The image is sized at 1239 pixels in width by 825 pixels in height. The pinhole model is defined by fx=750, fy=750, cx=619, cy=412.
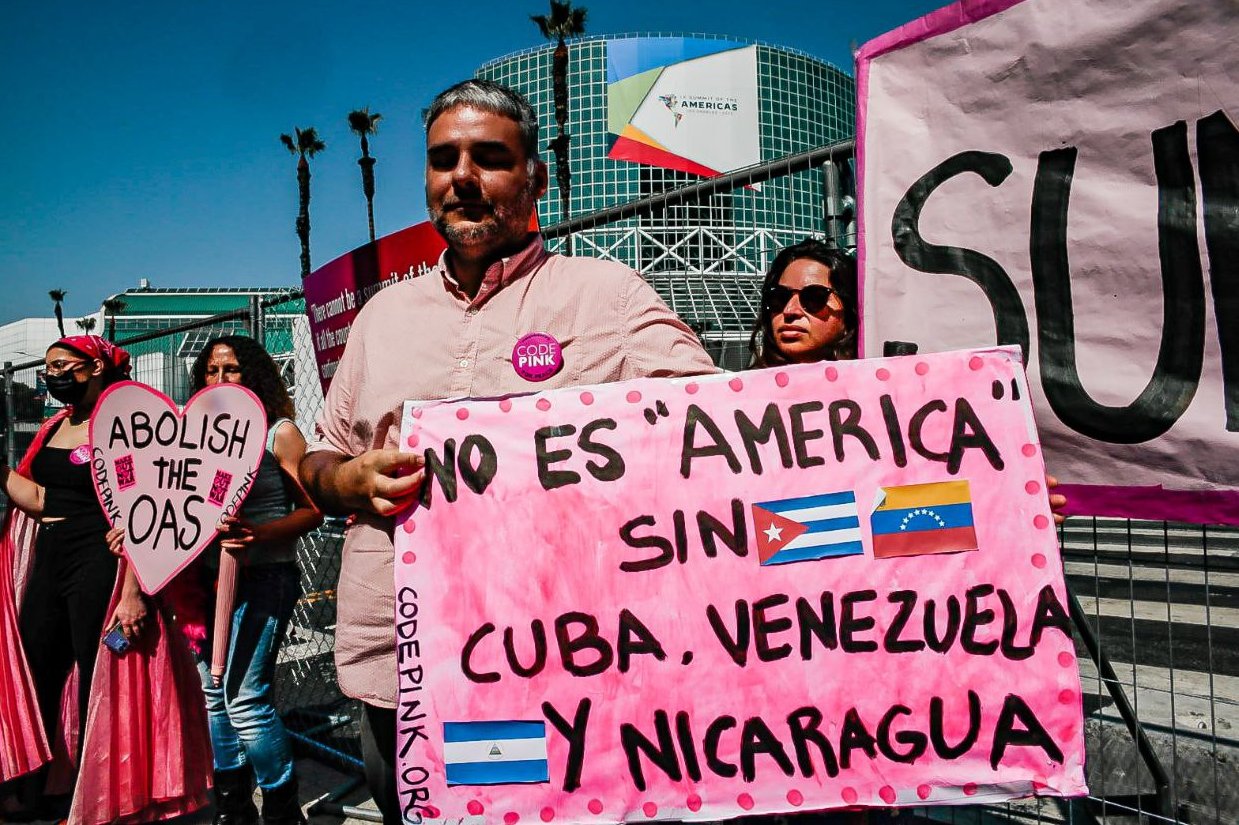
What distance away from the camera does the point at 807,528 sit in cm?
158

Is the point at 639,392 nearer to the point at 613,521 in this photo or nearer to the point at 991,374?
the point at 613,521

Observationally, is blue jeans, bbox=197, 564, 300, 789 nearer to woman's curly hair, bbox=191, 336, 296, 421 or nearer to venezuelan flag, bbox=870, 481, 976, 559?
woman's curly hair, bbox=191, 336, 296, 421

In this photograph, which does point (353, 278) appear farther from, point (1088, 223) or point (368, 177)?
point (368, 177)

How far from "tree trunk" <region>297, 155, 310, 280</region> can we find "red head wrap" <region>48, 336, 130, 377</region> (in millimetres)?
36522

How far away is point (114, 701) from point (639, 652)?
2.94 meters

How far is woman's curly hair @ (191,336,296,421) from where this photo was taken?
3406 millimetres

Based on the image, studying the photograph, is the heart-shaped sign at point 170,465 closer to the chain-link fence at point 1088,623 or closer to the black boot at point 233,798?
the black boot at point 233,798

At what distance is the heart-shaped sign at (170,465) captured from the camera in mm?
2770

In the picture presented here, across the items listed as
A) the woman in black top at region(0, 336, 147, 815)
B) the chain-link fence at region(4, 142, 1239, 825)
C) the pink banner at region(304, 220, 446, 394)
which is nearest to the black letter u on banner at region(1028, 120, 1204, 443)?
the chain-link fence at region(4, 142, 1239, 825)

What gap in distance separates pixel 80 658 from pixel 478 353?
9.94 ft

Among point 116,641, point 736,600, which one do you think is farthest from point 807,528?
point 116,641

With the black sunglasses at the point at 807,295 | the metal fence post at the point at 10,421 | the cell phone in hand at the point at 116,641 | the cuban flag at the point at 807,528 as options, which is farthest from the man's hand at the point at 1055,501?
the metal fence post at the point at 10,421

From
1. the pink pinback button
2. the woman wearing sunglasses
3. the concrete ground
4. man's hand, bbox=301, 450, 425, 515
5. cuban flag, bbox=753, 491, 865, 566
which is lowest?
the concrete ground

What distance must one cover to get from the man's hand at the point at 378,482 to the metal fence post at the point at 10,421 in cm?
752
